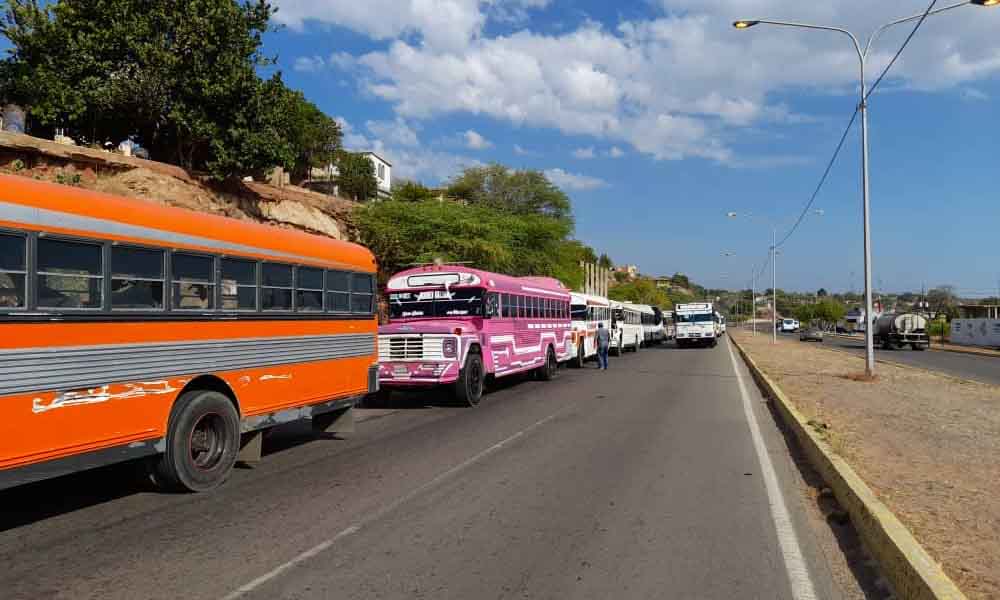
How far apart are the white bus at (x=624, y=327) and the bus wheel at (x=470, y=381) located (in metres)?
19.8

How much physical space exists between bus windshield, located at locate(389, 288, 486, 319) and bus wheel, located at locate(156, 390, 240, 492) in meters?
7.97

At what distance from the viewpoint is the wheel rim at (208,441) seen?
7.61m

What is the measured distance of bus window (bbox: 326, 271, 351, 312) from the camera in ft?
33.3

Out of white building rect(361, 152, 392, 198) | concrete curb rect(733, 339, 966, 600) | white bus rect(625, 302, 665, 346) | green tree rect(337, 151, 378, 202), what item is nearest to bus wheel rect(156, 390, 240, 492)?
concrete curb rect(733, 339, 966, 600)

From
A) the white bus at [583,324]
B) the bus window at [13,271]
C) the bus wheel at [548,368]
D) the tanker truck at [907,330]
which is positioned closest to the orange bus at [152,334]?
the bus window at [13,271]

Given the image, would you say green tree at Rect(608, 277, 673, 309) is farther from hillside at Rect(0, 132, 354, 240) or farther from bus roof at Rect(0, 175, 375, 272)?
bus roof at Rect(0, 175, 375, 272)

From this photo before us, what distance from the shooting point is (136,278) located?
6770 millimetres

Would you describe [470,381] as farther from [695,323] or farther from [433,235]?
[695,323]

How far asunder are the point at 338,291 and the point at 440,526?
4884mm

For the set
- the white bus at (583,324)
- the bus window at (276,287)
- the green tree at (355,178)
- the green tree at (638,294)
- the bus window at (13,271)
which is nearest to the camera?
the bus window at (13,271)

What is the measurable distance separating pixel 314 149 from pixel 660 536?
64.3 meters

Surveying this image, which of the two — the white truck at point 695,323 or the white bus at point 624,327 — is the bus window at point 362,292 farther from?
the white truck at point 695,323

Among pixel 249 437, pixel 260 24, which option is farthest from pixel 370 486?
pixel 260 24

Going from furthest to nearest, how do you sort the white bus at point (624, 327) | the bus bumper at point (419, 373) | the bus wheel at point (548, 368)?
1. the white bus at point (624, 327)
2. the bus wheel at point (548, 368)
3. the bus bumper at point (419, 373)
